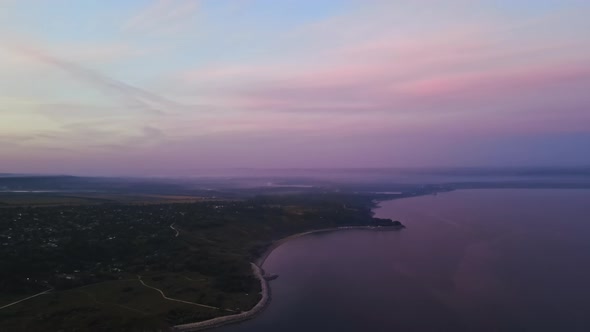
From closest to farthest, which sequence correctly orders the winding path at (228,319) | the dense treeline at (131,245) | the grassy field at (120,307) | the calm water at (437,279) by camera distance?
the grassy field at (120,307)
the winding path at (228,319)
the calm water at (437,279)
the dense treeline at (131,245)

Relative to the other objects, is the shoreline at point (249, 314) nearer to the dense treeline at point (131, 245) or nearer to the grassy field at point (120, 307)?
the grassy field at point (120, 307)

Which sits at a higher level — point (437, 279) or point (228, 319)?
point (437, 279)

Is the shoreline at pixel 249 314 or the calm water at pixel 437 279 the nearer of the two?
the shoreline at pixel 249 314

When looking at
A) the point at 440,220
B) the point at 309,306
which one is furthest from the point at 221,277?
the point at 440,220

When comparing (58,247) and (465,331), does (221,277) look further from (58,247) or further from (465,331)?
(465,331)

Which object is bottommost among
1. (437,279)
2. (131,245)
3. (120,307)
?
(437,279)

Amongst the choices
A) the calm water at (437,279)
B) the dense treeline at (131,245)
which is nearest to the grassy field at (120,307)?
the dense treeline at (131,245)

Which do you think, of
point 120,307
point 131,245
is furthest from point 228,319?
point 131,245

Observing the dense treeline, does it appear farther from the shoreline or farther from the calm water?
the calm water

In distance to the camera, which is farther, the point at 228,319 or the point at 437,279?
the point at 437,279

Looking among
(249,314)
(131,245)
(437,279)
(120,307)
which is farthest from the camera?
(131,245)

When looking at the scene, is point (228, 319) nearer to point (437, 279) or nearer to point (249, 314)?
point (249, 314)
